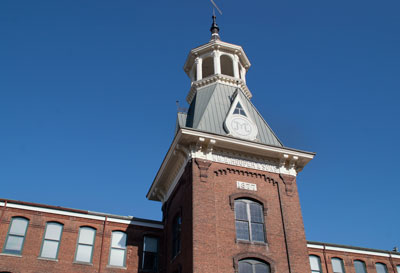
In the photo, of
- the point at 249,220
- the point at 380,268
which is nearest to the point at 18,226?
the point at 249,220

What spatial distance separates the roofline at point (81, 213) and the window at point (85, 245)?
2.72 ft

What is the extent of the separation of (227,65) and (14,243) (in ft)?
64.3

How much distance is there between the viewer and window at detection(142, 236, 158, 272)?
2486 centimetres

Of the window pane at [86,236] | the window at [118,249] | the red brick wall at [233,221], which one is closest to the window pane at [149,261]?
the window at [118,249]

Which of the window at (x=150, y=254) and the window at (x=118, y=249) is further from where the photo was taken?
the window at (x=150, y=254)

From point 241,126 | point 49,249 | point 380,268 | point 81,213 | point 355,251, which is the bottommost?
point 49,249

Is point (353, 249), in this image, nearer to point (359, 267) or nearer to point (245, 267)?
point (359, 267)

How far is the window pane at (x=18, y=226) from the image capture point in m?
23.3

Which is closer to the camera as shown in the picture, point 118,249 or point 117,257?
point 117,257

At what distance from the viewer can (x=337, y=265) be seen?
29156 mm

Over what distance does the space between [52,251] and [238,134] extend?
1235cm

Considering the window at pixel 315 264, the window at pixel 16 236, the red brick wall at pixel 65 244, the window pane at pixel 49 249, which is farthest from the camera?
the window at pixel 315 264

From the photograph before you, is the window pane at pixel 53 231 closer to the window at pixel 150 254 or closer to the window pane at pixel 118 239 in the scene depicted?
the window pane at pixel 118 239

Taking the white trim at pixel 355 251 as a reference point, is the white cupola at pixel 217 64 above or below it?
above
